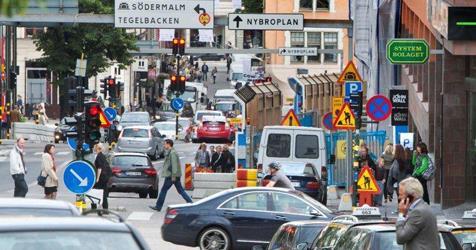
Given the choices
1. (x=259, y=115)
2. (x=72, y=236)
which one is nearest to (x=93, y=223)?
(x=72, y=236)

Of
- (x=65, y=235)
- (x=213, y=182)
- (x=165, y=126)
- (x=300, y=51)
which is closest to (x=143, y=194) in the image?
(x=213, y=182)

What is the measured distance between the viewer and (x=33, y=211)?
471 inches

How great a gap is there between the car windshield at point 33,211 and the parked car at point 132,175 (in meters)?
25.1

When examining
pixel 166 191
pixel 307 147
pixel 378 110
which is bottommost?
pixel 166 191

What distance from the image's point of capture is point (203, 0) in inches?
1815

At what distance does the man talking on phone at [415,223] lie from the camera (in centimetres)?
1334

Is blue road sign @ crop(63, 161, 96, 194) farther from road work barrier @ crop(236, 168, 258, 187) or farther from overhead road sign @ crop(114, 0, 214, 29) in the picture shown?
overhead road sign @ crop(114, 0, 214, 29)

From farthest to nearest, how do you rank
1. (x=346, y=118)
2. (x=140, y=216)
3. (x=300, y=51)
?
(x=300, y=51) → (x=346, y=118) → (x=140, y=216)

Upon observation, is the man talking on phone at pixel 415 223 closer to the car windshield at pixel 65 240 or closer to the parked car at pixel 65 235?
the parked car at pixel 65 235

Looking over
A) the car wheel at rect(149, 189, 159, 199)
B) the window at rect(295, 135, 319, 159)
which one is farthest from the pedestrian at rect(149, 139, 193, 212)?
the car wheel at rect(149, 189, 159, 199)

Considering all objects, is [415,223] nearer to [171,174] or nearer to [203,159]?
[171,174]

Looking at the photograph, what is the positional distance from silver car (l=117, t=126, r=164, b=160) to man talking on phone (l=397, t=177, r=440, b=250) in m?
42.4

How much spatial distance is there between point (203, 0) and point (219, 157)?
496 centimetres

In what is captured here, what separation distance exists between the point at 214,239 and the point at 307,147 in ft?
42.1
